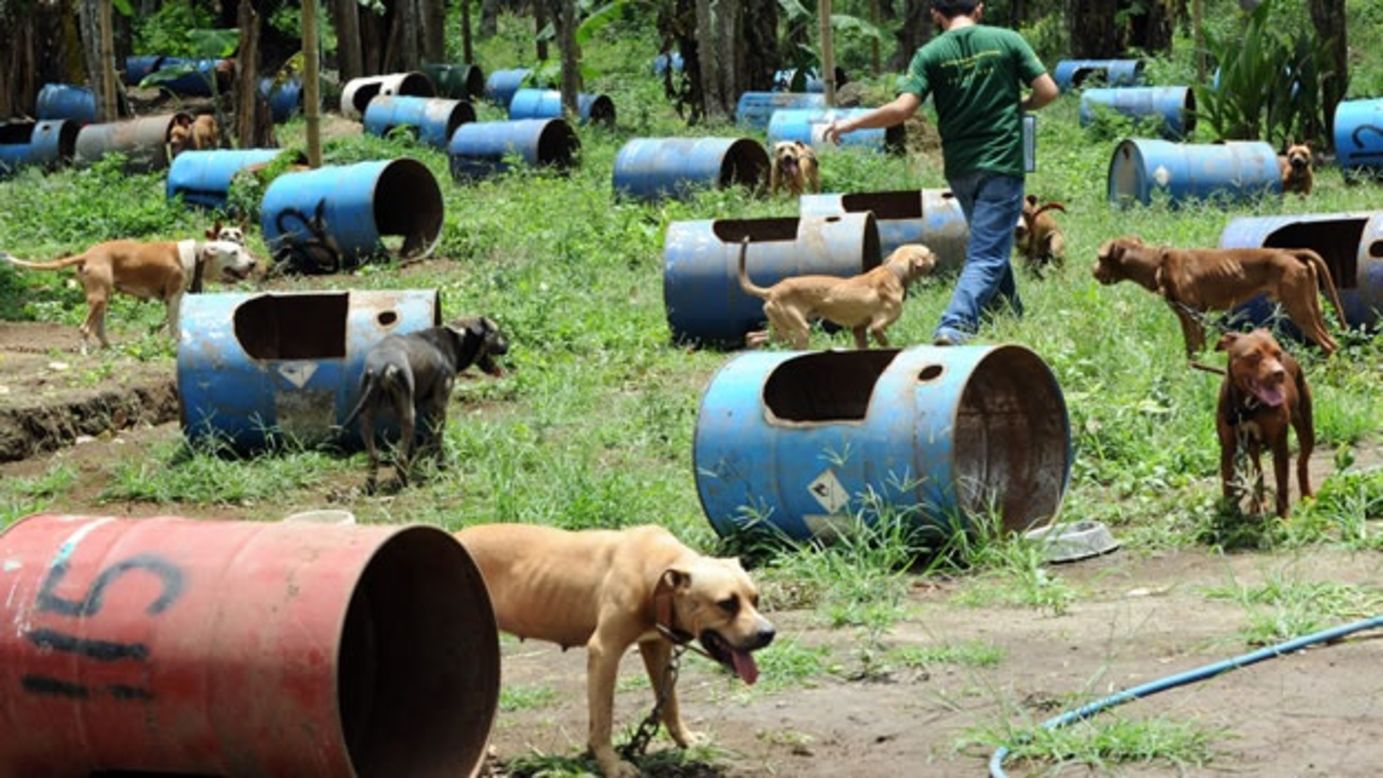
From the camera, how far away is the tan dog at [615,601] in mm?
5551

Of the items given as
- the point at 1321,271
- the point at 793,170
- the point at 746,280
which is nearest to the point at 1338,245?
the point at 1321,271

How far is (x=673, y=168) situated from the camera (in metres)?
19.1

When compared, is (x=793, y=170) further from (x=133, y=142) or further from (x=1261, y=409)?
(x=1261, y=409)

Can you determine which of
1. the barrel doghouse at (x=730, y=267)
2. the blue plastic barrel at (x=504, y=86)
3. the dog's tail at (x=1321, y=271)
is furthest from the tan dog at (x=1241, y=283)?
the blue plastic barrel at (x=504, y=86)

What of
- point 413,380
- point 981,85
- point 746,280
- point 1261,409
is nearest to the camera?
point 1261,409

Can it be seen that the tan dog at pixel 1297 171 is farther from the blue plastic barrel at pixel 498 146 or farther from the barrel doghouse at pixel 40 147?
the barrel doghouse at pixel 40 147

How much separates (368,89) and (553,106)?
13.6 ft

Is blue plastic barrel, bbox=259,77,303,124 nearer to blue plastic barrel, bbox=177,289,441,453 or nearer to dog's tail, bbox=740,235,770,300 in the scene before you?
dog's tail, bbox=740,235,770,300

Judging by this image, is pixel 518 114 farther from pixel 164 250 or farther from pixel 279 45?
pixel 164 250

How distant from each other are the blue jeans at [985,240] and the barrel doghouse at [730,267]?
6.16 feet

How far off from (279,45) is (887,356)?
34218 mm

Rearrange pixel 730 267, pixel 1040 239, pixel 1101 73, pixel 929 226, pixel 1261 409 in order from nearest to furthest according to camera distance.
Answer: pixel 1261 409
pixel 730 267
pixel 929 226
pixel 1040 239
pixel 1101 73

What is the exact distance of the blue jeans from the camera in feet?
37.4

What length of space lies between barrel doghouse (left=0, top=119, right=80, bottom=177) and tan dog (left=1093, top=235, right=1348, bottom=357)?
18206 mm
